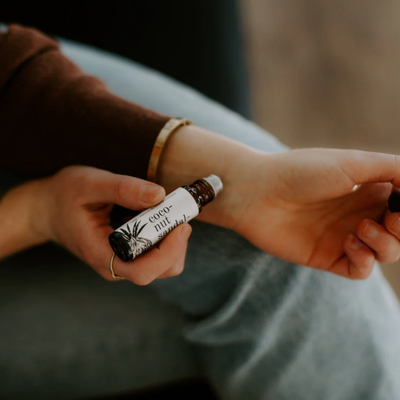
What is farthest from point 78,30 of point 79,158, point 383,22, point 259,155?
point 383,22

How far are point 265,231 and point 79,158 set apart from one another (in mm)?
298

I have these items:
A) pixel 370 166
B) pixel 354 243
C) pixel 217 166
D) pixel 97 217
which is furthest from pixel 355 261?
pixel 97 217

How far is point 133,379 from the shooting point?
0.75 meters

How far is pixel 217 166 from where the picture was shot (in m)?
0.61

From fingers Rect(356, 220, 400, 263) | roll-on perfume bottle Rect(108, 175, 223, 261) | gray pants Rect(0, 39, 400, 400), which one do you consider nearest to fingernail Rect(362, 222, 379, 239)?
fingers Rect(356, 220, 400, 263)

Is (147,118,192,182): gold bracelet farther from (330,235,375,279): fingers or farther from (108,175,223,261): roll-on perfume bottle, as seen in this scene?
(330,235,375,279): fingers

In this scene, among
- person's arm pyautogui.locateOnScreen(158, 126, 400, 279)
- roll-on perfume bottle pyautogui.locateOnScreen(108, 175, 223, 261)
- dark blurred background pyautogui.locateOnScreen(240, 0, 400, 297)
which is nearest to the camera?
roll-on perfume bottle pyautogui.locateOnScreen(108, 175, 223, 261)

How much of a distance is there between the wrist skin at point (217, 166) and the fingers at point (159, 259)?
0.13 metres

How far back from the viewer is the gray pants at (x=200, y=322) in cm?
61

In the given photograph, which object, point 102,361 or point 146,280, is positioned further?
point 102,361

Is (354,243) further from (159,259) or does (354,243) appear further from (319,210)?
(159,259)

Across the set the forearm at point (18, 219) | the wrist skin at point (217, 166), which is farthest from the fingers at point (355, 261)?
the forearm at point (18, 219)

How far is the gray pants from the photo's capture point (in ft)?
2.01

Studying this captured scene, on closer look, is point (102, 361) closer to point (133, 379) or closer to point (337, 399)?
point (133, 379)
